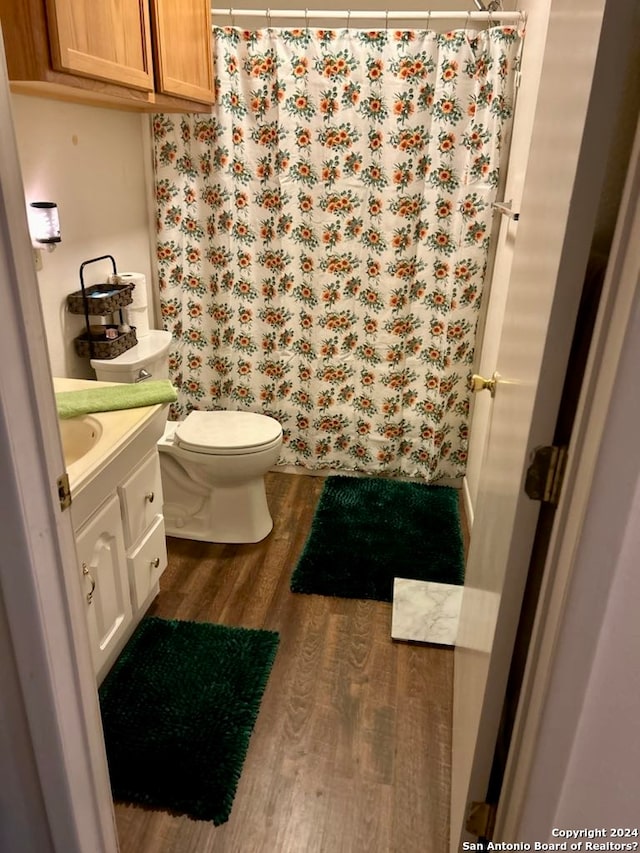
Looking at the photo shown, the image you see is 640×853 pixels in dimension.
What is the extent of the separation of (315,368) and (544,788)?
221 centimetres

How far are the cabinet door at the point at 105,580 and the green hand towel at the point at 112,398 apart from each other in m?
0.26

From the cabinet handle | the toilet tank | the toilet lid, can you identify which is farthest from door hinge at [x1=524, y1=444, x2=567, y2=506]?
the toilet tank

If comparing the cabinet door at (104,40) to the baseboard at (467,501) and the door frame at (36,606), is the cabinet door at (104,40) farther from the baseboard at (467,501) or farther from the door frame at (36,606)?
the baseboard at (467,501)

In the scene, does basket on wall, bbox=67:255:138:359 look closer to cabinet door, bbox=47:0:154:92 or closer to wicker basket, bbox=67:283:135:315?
wicker basket, bbox=67:283:135:315

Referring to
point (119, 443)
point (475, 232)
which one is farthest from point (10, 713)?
point (475, 232)

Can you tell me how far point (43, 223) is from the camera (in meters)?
1.92

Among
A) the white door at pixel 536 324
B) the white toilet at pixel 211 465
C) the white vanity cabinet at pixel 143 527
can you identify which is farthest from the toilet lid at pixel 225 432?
the white door at pixel 536 324

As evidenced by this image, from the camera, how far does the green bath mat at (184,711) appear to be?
154cm

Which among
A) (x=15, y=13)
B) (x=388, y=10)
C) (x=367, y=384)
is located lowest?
(x=367, y=384)

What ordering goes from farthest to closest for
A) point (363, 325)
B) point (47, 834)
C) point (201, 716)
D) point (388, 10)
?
point (363, 325) → point (388, 10) → point (201, 716) → point (47, 834)

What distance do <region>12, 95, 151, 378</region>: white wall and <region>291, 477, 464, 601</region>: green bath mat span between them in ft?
3.74

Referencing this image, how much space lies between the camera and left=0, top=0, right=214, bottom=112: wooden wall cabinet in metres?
1.45

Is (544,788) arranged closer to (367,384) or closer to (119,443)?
(119,443)

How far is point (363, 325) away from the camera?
2828mm
